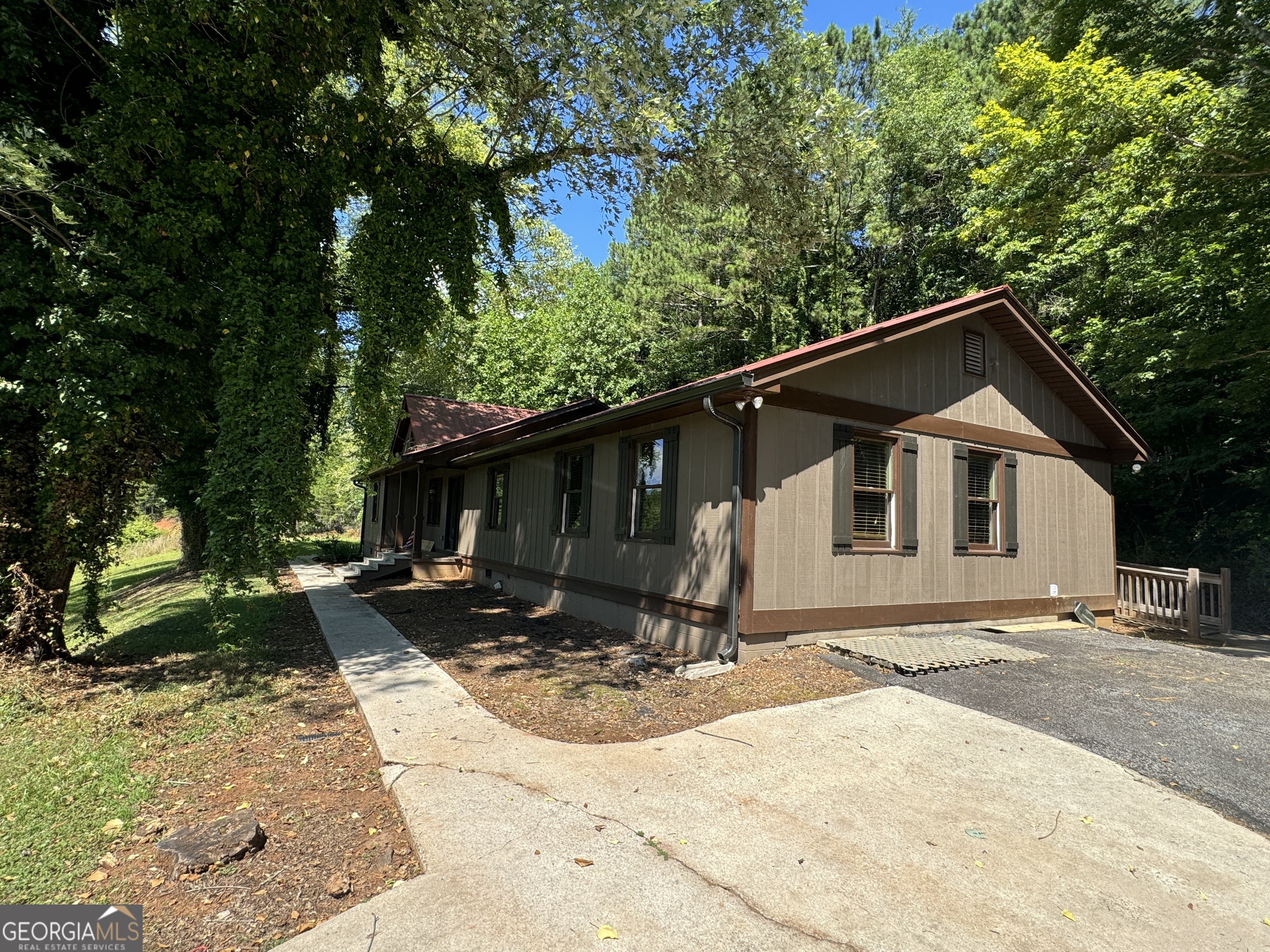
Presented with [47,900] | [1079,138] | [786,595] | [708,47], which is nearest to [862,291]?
[1079,138]

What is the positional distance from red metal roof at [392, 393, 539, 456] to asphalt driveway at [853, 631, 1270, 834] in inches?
557

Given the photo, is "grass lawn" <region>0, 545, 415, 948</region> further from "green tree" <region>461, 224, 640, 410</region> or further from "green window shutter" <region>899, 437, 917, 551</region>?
"green tree" <region>461, 224, 640, 410</region>

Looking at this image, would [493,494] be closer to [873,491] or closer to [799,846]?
[873,491]

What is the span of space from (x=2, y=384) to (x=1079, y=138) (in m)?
17.8

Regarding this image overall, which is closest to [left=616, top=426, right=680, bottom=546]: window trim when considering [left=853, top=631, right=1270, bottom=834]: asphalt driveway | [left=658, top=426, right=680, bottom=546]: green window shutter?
[left=658, top=426, right=680, bottom=546]: green window shutter

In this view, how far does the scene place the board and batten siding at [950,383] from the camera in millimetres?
8242

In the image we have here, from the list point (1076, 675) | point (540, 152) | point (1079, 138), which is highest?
point (1079, 138)

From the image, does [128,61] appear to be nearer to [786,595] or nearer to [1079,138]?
[786,595]

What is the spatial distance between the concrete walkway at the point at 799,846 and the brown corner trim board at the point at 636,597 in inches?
89.8

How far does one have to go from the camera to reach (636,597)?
9016 millimetres

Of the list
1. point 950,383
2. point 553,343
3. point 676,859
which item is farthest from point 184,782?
point 553,343

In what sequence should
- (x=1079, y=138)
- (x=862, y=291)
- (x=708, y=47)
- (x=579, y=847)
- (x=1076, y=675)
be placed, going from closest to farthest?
1. (x=579, y=847)
2. (x=1076, y=675)
3. (x=708, y=47)
4. (x=1079, y=138)
5. (x=862, y=291)

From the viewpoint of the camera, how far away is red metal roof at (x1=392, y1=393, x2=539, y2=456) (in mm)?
18891

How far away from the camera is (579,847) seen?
3.36 m
